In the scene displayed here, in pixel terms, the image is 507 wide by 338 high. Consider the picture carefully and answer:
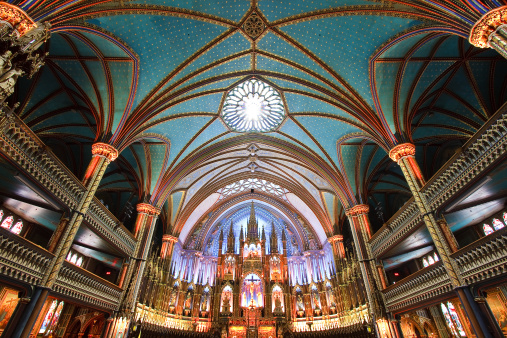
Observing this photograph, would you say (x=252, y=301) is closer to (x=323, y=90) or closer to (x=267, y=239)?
(x=267, y=239)

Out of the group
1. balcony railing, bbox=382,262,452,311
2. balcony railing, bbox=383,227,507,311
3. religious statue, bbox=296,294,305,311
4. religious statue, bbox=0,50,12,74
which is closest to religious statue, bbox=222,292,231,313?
religious statue, bbox=296,294,305,311

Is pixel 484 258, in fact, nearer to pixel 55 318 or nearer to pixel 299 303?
pixel 299 303

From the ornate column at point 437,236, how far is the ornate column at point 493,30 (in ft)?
17.9

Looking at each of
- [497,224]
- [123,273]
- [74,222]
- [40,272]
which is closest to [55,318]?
[123,273]

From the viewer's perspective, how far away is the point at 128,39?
1148 cm

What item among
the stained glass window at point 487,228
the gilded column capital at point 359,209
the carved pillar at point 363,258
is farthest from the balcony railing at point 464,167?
the stained glass window at point 487,228

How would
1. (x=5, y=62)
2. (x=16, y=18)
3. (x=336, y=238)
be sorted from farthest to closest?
(x=336, y=238) < (x=16, y=18) < (x=5, y=62)

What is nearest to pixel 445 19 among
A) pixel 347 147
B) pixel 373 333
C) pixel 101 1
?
pixel 347 147

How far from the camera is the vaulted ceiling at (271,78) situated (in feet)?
35.5

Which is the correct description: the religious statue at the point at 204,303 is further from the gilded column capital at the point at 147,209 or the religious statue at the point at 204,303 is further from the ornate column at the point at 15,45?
the ornate column at the point at 15,45

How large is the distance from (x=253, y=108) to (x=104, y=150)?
32.0 feet

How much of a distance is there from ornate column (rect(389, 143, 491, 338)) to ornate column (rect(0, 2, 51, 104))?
42.4 feet

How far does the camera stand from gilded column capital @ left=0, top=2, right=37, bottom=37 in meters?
6.14

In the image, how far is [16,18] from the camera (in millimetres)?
6305
